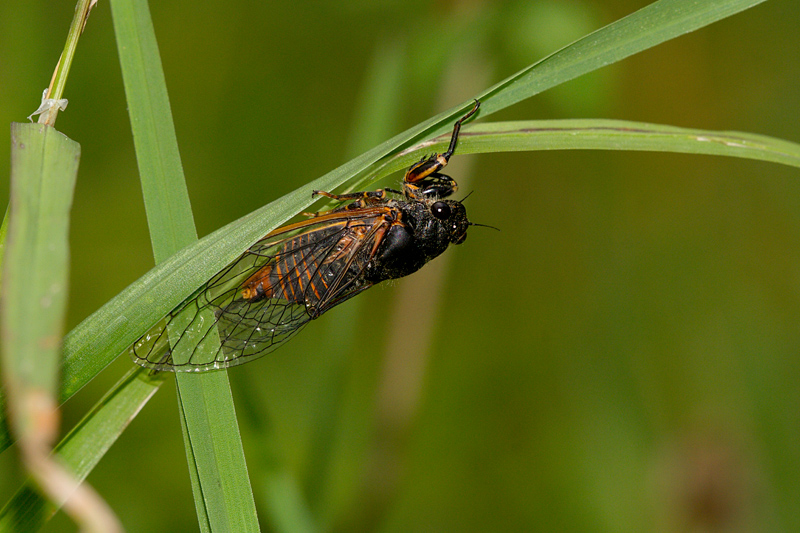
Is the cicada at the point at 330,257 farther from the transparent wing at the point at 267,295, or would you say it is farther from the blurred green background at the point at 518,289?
the blurred green background at the point at 518,289

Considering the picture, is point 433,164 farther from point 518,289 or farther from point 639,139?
point 518,289

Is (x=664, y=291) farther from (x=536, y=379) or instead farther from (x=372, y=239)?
(x=372, y=239)

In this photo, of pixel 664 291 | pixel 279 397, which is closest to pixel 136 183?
pixel 279 397

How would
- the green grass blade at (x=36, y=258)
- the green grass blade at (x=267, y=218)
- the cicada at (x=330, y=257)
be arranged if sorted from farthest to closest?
the cicada at (x=330, y=257) → the green grass blade at (x=267, y=218) → the green grass blade at (x=36, y=258)

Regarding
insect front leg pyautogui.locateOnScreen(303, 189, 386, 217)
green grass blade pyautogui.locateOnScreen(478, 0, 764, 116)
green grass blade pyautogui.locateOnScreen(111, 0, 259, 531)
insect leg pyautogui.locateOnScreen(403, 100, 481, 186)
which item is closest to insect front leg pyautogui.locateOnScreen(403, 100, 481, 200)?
insect leg pyautogui.locateOnScreen(403, 100, 481, 186)

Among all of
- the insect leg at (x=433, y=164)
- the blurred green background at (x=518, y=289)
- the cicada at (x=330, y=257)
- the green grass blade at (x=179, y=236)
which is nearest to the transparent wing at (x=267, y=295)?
the cicada at (x=330, y=257)

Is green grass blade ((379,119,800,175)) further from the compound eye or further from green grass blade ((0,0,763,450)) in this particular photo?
the compound eye

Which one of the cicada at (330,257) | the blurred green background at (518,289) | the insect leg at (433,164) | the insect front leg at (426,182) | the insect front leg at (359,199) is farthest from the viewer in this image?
the blurred green background at (518,289)
